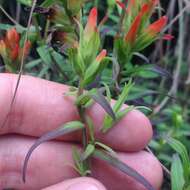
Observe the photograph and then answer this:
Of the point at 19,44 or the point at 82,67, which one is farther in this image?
the point at 19,44

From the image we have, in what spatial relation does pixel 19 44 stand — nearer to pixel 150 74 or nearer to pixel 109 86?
pixel 109 86

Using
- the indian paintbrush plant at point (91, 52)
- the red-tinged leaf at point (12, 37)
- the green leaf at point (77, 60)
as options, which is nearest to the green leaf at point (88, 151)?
the indian paintbrush plant at point (91, 52)

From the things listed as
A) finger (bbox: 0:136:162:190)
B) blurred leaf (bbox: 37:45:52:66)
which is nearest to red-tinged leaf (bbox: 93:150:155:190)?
finger (bbox: 0:136:162:190)

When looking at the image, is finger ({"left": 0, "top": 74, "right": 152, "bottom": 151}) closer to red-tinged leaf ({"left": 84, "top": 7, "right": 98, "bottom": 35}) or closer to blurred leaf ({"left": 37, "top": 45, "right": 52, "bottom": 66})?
blurred leaf ({"left": 37, "top": 45, "right": 52, "bottom": 66})

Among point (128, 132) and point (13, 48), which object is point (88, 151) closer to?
point (128, 132)

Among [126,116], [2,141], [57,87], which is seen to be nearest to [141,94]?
[126,116]

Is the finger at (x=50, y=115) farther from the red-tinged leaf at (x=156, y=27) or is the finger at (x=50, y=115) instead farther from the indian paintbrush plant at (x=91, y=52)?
the red-tinged leaf at (x=156, y=27)

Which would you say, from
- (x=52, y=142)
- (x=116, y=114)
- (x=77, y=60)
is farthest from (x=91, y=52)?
(x=52, y=142)
